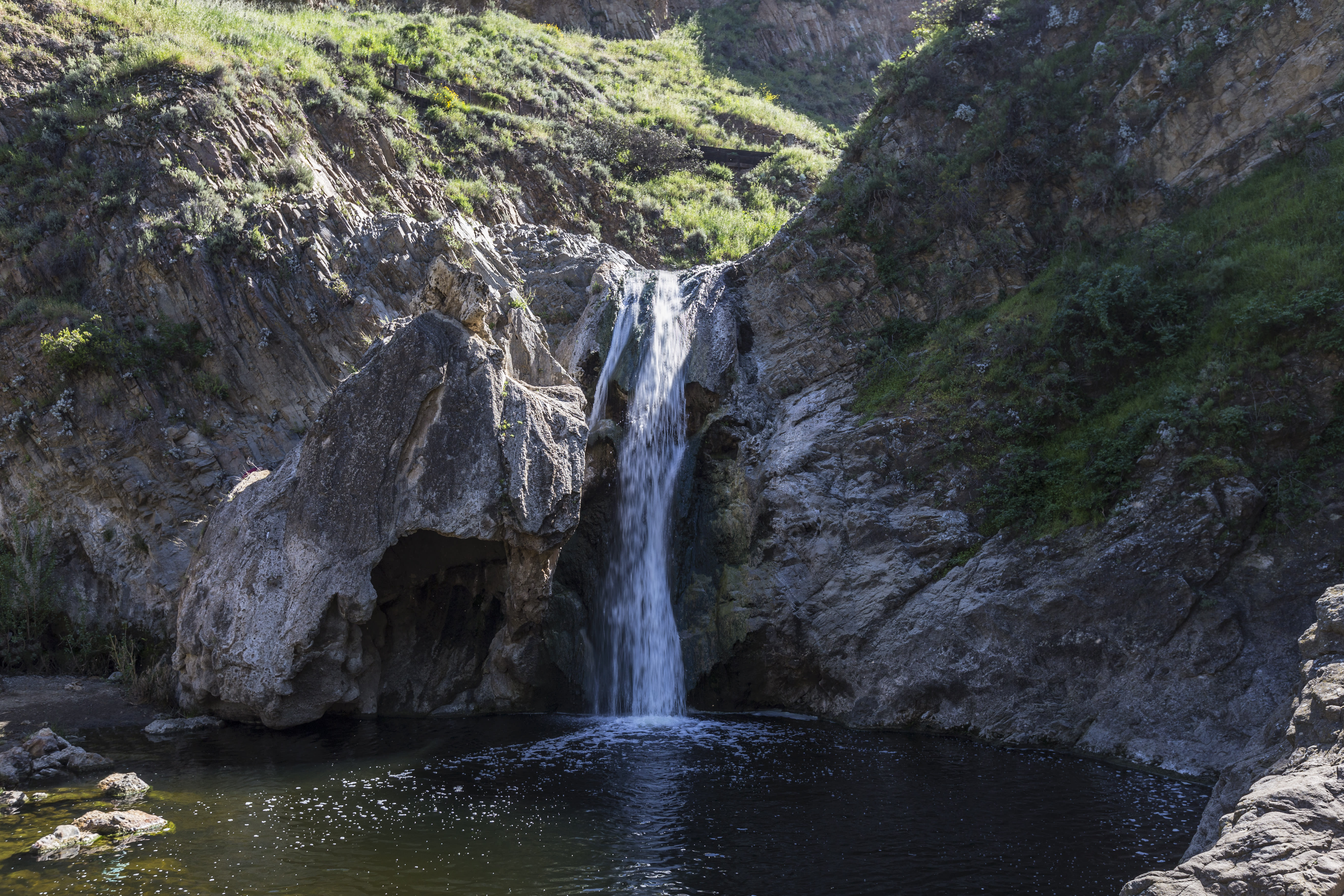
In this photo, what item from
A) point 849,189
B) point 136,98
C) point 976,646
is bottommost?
point 976,646

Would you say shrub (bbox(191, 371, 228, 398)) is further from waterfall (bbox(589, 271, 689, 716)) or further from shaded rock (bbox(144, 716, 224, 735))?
waterfall (bbox(589, 271, 689, 716))

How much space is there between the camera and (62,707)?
15.6m

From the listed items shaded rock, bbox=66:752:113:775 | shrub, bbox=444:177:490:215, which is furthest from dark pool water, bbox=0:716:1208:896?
shrub, bbox=444:177:490:215

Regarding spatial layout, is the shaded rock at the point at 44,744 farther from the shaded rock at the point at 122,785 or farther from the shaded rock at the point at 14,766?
the shaded rock at the point at 122,785

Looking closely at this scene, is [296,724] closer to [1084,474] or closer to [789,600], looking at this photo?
[789,600]

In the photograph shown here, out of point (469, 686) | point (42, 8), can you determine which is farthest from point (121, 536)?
point (42, 8)

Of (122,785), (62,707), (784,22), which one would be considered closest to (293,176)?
(62,707)

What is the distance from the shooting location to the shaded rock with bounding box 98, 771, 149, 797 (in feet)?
36.0

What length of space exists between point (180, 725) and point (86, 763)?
8.79ft

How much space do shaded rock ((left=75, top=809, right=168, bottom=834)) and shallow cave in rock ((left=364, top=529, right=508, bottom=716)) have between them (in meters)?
6.08

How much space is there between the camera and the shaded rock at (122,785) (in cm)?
1098

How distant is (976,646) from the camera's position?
1452 cm

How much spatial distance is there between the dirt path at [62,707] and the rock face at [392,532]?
3.74 ft

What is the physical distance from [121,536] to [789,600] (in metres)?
14.6
